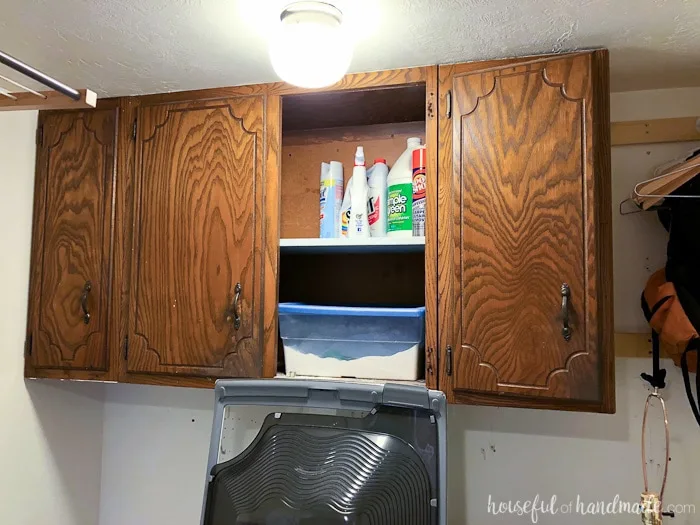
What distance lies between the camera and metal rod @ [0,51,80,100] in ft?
2.48

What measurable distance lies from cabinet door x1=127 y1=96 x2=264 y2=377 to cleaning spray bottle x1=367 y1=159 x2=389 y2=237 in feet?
0.97

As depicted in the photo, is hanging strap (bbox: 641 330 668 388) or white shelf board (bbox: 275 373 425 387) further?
hanging strap (bbox: 641 330 668 388)

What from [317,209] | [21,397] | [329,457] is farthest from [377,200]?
[21,397]

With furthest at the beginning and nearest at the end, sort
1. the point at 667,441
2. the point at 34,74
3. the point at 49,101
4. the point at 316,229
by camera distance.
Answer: the point at 316,229 → the point at 667,441 → the point at 49,101 → the point at 34,74

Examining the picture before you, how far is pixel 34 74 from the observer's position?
2.58ft

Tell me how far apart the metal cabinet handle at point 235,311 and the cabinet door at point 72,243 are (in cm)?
37

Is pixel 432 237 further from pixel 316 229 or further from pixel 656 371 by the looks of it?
pixel 656 371

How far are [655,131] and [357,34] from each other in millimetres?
878

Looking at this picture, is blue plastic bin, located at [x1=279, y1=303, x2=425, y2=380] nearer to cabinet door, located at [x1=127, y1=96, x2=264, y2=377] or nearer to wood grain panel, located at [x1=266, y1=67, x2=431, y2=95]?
cabinet door, located at [x1=127, y1=96, x2=264, y2=377]

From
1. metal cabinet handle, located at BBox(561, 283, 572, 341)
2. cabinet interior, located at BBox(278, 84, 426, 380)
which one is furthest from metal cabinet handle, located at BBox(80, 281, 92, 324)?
metal cabinet handle, located at BBox(561, 283, 572, 341)

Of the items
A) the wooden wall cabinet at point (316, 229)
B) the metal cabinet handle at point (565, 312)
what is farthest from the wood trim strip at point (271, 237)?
the metal cabinet handle at point (565, 312)

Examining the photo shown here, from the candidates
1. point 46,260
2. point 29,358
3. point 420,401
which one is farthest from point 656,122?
point 29,358

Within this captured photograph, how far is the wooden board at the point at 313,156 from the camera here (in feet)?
5.22

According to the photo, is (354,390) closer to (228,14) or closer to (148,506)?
(228,14)
